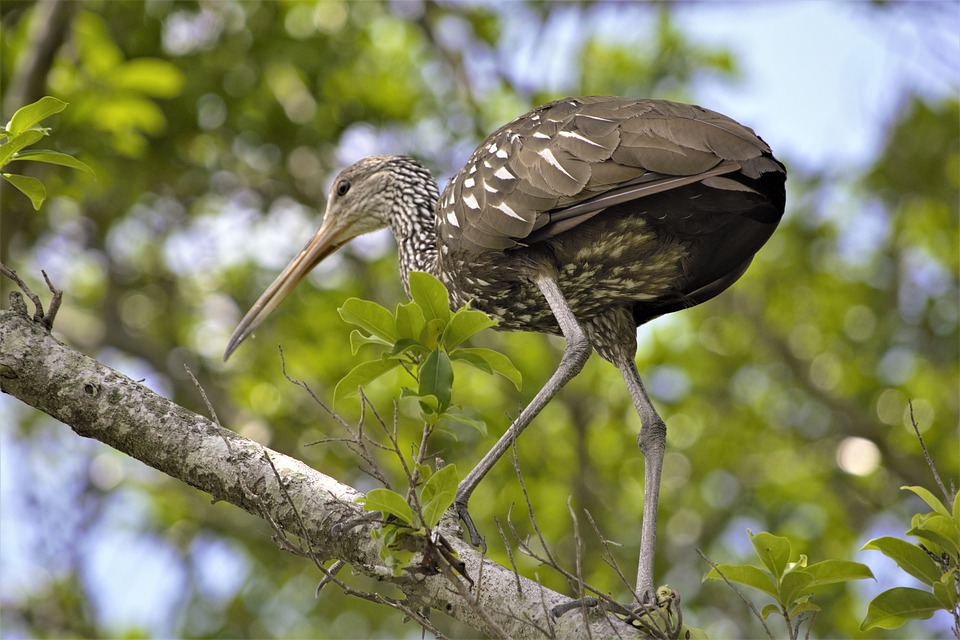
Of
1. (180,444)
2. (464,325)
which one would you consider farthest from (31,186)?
(464,325)

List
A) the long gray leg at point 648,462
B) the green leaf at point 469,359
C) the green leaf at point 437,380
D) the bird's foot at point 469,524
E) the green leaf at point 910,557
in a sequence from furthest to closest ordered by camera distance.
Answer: the long gray leg at point 648,462 < the bird's foot at point 469,524 < the green leaf at point 910,557 < the green leaf at point 469,359 < the green leaf at point 437,380

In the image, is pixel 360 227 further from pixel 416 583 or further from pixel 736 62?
pixel 736 62

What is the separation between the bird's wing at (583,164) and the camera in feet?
11.8

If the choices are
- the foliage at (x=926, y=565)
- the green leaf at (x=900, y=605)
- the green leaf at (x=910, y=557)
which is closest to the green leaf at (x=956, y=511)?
the foliage at (x=926, y=565)

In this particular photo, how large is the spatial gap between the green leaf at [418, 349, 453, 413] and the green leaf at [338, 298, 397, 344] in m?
0.15

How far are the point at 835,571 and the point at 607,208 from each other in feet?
4.74

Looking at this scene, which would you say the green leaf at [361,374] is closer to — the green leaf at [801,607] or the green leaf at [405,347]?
the green leaf at [405,347]

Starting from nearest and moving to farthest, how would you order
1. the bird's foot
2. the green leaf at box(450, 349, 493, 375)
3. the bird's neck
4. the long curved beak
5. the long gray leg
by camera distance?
the green leaf at box(450, 349, 493, 375) < the bird's foot < the long gray leg < the long curved beak < the bird's neck

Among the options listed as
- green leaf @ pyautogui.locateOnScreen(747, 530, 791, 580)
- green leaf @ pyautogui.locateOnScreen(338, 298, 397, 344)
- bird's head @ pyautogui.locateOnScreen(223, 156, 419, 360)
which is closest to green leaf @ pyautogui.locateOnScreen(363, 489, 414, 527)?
green leaf @ pyautogui.locateOnScreen(338, 298, 397, 344)

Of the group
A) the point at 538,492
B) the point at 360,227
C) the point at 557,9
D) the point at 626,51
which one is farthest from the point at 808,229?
the point at 360,227

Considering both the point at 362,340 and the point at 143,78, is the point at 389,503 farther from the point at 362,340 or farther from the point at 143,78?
the point at 143,78

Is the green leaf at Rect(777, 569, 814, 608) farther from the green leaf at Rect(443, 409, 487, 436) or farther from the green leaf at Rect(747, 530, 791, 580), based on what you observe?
the green leaf at Rect(443, 409, 487, 436)

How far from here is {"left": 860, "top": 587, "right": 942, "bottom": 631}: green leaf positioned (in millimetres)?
3158

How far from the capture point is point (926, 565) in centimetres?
315
